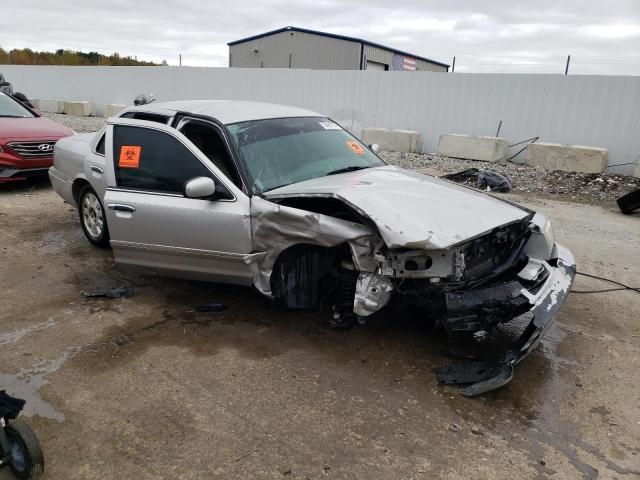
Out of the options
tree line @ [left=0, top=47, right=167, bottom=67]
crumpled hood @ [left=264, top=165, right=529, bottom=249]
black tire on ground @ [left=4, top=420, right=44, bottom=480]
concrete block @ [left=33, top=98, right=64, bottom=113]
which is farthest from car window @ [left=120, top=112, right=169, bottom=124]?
Result: tree line @ [left=0, top=47, right=167, bottom=67]

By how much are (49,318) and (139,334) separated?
2.84 feet

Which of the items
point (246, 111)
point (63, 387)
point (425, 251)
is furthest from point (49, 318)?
point (425, 251)

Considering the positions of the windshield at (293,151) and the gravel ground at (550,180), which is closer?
the windshield at (293,151)

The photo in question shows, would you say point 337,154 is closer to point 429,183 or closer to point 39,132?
point 429,183

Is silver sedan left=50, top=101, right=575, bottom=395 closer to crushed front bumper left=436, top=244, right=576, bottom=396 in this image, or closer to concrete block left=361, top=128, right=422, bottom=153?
crushed front bumper left=436, top=244, right=576, bottom=396

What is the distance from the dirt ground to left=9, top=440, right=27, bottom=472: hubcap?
162 mm

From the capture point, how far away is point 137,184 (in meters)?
4.42

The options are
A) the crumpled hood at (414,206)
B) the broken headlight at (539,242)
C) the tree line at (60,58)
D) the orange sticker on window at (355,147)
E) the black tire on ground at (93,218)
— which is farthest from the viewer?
the tree line at (60,58)

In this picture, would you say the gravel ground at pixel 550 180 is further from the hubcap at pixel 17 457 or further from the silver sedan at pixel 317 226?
the hubcap at pixel 17 457

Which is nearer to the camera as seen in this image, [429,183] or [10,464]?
[10,464]

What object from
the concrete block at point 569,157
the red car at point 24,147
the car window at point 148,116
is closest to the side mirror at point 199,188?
the car window at point 148,116

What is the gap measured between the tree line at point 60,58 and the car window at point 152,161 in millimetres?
43940

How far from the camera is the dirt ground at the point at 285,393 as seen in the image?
107 inches

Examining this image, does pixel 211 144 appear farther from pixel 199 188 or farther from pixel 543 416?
pixel 543 416
